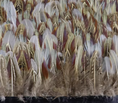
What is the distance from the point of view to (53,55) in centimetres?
70

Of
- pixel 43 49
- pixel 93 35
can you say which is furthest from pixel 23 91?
pixel 93 35

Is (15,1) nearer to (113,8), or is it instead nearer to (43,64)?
(43,64)

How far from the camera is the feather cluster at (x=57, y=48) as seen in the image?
677 mm

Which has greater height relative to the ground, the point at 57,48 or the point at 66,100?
the point at 57,48

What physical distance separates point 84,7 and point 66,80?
1.09 feet

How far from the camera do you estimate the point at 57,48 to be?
70 cm

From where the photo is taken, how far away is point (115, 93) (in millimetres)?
702

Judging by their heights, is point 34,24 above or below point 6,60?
above

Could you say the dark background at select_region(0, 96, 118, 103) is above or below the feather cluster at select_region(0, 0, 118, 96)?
below

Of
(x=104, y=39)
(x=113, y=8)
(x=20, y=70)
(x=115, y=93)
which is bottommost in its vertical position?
(x=115, y=93)

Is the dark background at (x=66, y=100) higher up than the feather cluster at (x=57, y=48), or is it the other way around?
the feather cluster at (x=57, y=48)

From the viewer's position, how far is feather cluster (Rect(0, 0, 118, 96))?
0.68 meters

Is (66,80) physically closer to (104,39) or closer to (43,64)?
(43,64)

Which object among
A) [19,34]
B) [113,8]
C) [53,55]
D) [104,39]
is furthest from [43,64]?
[113,8]
